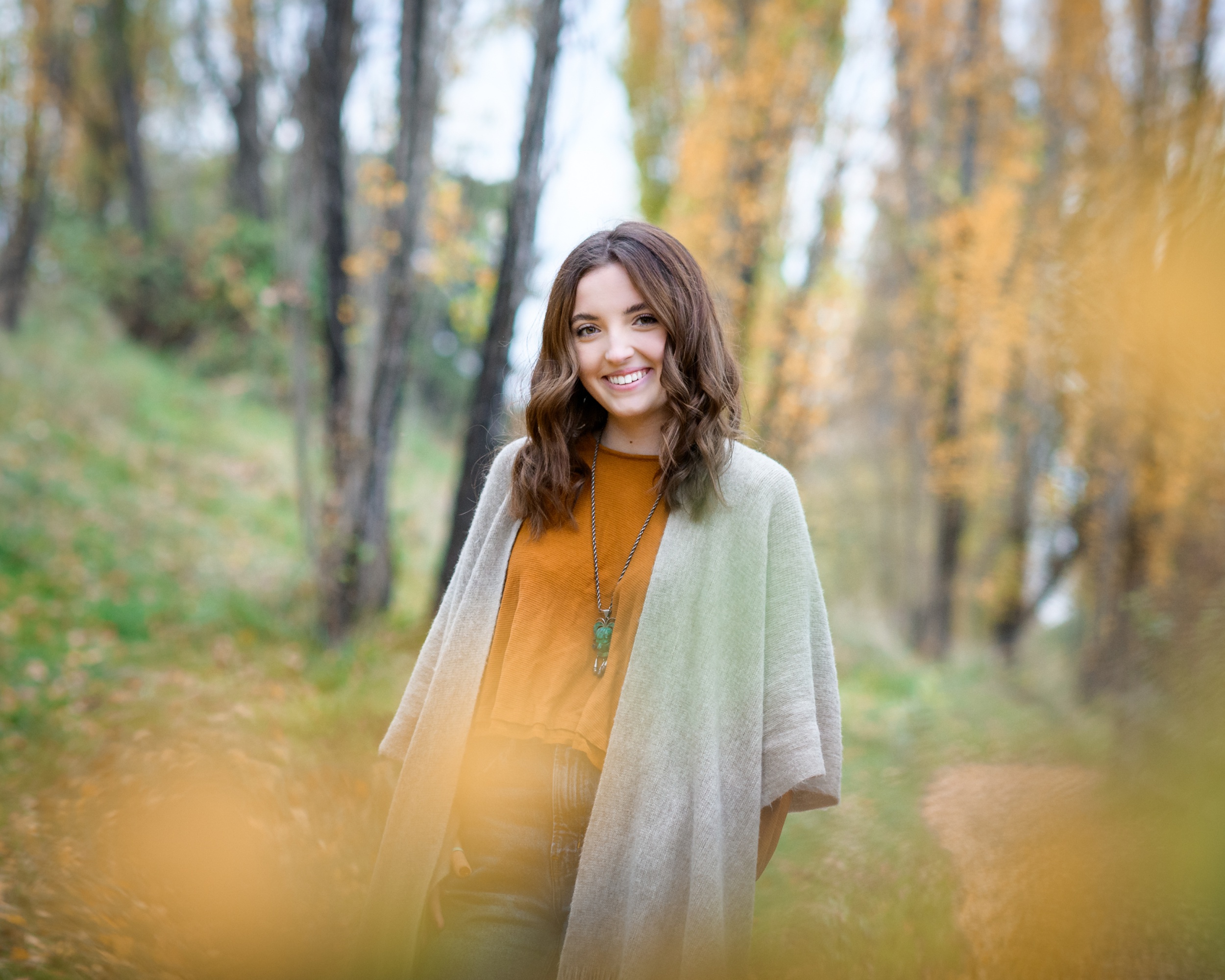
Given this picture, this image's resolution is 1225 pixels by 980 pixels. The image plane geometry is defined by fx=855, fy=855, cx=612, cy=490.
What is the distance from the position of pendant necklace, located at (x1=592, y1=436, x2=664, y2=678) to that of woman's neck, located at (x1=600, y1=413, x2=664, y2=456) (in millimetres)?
127

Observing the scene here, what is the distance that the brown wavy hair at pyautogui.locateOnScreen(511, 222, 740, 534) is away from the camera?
6.31 feet

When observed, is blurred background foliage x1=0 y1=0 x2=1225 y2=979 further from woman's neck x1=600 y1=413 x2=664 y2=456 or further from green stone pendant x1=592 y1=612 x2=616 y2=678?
green stone pendant x1=592 y1=612 x2=616 y2=678

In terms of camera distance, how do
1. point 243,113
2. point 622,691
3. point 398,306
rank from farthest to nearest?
point 243,113 < point 398,306 < point 622,691

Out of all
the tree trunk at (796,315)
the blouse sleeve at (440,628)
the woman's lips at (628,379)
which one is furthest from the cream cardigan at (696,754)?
the tree trunk at (796,315)

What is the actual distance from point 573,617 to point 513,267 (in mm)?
3629

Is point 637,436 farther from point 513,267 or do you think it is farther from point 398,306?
point 398,306

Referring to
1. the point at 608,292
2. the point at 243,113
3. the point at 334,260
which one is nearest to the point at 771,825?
the point at 608,292

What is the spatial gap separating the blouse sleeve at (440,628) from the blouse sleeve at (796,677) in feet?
2.28

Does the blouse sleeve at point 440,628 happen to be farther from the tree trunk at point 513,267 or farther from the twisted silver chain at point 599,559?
the tree trunk at point 513,267

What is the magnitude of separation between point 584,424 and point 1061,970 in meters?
2.24

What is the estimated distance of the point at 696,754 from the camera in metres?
1.84

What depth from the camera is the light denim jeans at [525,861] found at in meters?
1.85

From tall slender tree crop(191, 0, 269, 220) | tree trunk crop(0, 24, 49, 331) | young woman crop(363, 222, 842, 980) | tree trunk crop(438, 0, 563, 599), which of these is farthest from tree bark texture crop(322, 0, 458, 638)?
tall slender tree crop(191, 0, 269, 220)

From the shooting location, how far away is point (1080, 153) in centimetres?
1255
